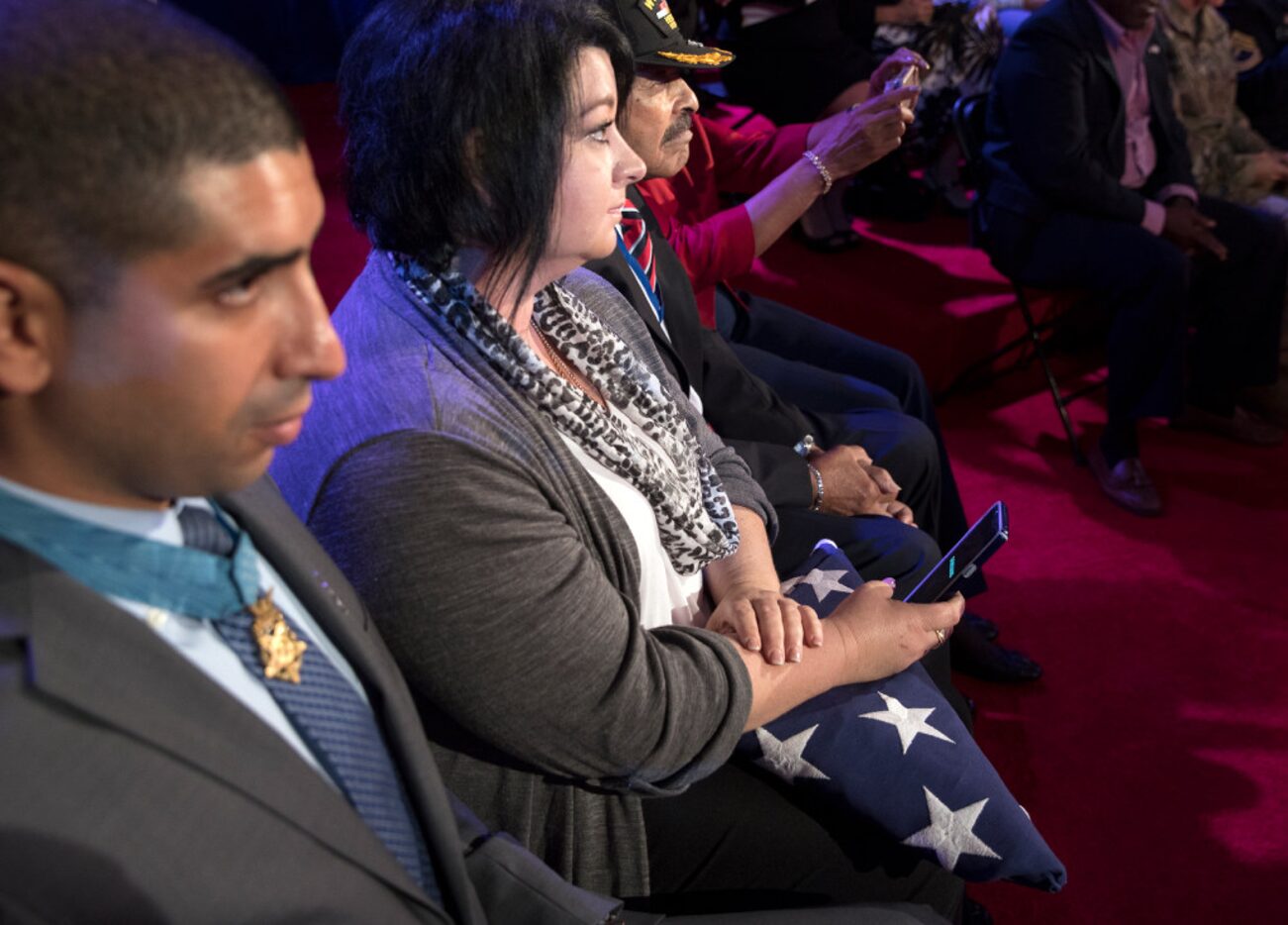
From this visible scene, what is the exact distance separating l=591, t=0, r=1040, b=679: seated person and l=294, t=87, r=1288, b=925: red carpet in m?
0.22

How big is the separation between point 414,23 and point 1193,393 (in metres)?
3.24

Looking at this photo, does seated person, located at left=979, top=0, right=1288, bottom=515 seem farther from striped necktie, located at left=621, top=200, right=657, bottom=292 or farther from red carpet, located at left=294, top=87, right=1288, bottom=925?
striped necktie, located at left=621, top=200, right=657, bottom=292

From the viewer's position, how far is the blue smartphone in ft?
4.87

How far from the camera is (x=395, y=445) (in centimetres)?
109

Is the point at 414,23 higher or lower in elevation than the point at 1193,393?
higher

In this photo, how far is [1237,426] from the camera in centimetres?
356

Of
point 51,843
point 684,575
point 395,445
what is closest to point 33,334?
point 51,843

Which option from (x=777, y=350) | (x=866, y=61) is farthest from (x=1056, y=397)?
(x=866, y=61)

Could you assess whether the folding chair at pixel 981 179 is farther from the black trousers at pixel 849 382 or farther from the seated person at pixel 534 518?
the seated person at pixel 534 518

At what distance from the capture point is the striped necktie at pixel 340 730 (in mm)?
812

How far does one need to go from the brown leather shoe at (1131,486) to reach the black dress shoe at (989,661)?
0.89m

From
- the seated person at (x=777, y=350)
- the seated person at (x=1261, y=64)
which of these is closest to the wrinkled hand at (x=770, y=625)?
the seated person at (x=777, y=350)

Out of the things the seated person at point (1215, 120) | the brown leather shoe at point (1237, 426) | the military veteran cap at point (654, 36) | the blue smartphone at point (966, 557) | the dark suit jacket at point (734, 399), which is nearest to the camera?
the blue smartphone at point (966, 557)

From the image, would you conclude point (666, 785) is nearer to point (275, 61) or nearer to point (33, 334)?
point (33, 334)
